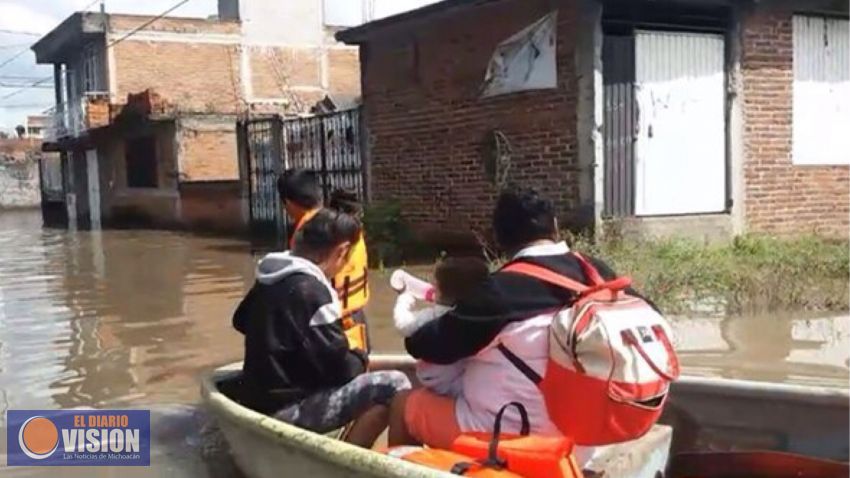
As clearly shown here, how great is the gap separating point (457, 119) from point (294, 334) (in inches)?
349

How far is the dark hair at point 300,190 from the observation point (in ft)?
16.4

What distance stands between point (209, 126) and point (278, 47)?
783 cm

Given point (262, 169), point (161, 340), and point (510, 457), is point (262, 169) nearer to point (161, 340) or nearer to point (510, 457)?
point (161, 340)

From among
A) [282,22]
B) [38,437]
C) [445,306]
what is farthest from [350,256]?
[282,22]

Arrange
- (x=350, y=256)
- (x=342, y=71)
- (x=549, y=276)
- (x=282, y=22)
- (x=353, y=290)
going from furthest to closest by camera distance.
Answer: (x=342, y=71) → (x=282, y=22) → (x=353, y=290) → (x=350, y=256) → (x=549, y=276)

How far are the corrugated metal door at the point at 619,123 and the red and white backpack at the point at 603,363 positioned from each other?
757cm

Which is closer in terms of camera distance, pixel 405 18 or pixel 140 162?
pixel 405 18

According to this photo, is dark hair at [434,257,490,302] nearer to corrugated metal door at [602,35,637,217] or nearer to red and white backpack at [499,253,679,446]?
red and white backpack at [499,253,679,446]

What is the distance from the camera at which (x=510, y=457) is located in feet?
10.1

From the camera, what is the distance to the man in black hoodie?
3.80 meters

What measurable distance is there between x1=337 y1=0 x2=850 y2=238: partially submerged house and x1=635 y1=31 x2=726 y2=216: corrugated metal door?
0.02 metres

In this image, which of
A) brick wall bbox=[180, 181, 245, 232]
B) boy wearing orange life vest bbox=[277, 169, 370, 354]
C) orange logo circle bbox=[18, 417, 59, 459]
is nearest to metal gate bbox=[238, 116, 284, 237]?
brick wall bbox=[180, 181, 245, 232]

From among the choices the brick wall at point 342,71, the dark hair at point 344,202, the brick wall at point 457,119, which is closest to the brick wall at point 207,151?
the brick wall at point 342,71

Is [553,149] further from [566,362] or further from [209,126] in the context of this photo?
[209,126]
